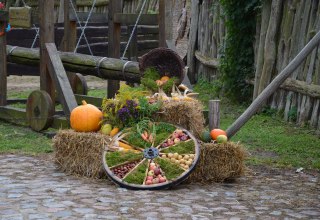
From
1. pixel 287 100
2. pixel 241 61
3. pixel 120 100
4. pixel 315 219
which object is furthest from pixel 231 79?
pixel 315 219

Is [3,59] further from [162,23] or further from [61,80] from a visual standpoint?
[162,23]

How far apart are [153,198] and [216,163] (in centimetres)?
105

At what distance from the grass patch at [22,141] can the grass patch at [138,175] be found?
215 centimetres

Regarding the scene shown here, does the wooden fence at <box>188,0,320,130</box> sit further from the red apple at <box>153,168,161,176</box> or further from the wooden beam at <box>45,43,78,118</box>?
the red apple at <box>153,168,161,176</box>

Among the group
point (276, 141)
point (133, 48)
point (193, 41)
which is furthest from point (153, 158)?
point (193, 41)

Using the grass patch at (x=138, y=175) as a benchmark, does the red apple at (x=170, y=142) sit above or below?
above

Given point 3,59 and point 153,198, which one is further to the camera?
point 3,59

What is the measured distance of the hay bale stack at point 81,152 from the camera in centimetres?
789

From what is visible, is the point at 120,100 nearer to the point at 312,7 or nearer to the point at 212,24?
the point at 312,7

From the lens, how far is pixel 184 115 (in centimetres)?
811

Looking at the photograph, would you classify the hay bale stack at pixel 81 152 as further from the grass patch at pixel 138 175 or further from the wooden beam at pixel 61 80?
the wooden beam at pixel 61 80

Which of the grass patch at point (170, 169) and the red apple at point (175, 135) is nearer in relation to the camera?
the grass patch at point (170, 169)

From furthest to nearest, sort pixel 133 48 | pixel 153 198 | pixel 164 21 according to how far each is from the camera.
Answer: pixel 133 48, pixel 164 21, pixel 153 198

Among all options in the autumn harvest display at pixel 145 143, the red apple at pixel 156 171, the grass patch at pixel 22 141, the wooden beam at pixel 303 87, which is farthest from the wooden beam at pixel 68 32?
the red apple at pixel 156 171
